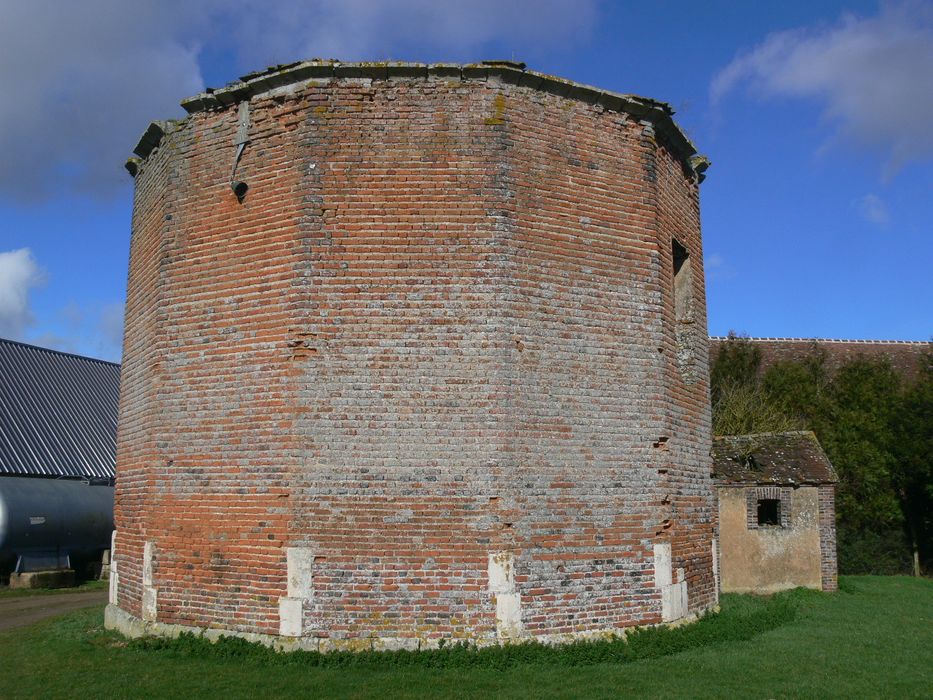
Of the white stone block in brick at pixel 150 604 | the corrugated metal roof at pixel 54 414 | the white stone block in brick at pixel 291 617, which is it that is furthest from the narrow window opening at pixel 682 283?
the corrugated metal roof at pixel 54 414

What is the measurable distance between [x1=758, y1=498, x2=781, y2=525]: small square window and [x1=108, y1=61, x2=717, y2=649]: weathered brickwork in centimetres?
646

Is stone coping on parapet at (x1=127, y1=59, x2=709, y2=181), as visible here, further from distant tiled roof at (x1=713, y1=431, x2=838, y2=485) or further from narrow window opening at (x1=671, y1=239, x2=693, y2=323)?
distant tiled roof at (x1=713, y1=431, x2=838, y2=485)

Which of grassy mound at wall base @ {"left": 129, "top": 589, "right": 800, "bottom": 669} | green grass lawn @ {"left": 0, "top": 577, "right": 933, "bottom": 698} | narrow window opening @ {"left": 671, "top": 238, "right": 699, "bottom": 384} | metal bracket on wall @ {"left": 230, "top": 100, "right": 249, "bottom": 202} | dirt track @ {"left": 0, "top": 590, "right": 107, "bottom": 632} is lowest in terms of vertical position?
dirt track @ {"left": 0, "top": 590, "right": 107, "bottom": 632}

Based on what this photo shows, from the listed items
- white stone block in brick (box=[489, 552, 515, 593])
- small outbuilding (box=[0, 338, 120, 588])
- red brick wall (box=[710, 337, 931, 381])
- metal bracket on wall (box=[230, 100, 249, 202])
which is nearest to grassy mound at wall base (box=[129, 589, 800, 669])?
white stone block in brick (box=[489, 552, 515, 593])

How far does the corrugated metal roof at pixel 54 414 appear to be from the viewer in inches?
806

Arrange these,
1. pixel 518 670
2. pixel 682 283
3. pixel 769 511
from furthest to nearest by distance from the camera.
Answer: pixel 769 511 < pixel 682 283 < pixel 518 670

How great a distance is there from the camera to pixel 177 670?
761cm

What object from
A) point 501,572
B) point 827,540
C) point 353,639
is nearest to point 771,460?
point 827,540

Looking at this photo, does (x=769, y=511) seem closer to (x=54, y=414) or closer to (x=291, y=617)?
(x=291, y=617)

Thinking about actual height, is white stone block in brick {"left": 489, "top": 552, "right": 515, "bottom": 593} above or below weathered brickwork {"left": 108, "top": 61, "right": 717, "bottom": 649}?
below

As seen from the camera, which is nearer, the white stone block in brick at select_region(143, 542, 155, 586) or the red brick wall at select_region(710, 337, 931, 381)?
the white stone block in brick at select_region(143, 542, 155, 586)

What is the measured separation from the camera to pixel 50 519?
59.9ft

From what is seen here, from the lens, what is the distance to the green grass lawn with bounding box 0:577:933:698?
274 inches

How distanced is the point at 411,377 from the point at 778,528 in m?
10.2
